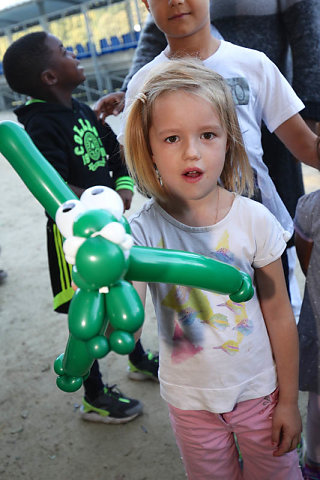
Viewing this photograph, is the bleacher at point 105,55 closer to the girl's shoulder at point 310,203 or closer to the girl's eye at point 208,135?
the girl's shoulder at point 310,203

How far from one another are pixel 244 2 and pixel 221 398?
87 centimetres

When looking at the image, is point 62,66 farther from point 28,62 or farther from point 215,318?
point 215,318

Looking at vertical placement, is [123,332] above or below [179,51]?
below

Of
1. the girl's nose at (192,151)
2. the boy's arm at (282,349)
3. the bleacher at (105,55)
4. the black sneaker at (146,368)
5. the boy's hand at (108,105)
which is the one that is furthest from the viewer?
the bleacher at (105,55)

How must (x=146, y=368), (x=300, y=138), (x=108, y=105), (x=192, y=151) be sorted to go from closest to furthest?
(x=192, y=151) → (x=300, y=138) → (x=108, y=105) → (x=146, y=368)

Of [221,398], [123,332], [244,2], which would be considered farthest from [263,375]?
[244,2]

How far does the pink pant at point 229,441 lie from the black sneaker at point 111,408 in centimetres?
54

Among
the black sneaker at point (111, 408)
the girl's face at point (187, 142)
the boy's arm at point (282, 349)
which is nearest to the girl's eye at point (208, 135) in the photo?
the girl's face at point (187, 142)

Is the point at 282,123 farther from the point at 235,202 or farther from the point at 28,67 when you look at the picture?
the point at 28,67

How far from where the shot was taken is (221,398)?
0.67 metres

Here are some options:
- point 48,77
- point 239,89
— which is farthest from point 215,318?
point 48,77

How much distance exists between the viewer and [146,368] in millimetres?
1395

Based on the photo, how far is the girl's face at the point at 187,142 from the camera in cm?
60

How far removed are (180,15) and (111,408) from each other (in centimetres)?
103
